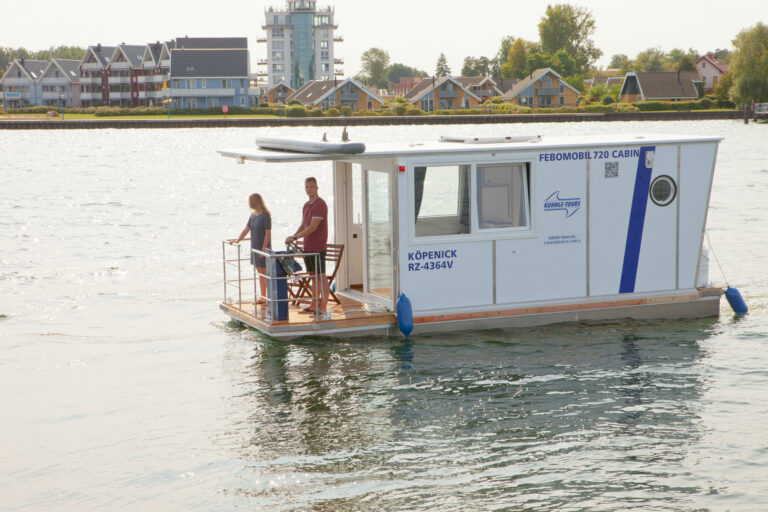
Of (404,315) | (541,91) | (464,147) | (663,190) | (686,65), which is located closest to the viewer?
(404,315)

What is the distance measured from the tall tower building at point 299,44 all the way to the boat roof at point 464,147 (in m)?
183

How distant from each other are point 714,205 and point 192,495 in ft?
111

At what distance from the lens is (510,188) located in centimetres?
1409

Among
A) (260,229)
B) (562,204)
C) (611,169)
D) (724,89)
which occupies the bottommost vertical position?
(260,229)

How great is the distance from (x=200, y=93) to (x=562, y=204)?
13547 cm

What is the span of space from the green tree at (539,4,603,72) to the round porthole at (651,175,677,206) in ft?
557

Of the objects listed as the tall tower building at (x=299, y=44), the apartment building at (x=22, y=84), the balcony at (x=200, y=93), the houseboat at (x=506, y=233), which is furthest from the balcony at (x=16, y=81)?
the houseboat at (x=506, y=233)

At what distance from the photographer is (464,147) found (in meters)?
13.7

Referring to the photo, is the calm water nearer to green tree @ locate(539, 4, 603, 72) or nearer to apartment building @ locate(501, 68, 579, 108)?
apartment building @ locate(501, 68, 579, 108)

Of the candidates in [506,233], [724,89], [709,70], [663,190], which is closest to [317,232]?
[506,233]

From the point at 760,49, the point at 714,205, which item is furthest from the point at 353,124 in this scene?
the point at 714,205

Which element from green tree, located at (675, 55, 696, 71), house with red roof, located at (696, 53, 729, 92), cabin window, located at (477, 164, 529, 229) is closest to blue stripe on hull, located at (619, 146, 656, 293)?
cabin window, located at (477, 164, 529, 229)

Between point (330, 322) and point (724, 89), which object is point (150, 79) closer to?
point (724, 89)

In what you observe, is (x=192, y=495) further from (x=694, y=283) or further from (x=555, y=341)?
(x=694, y=283)
